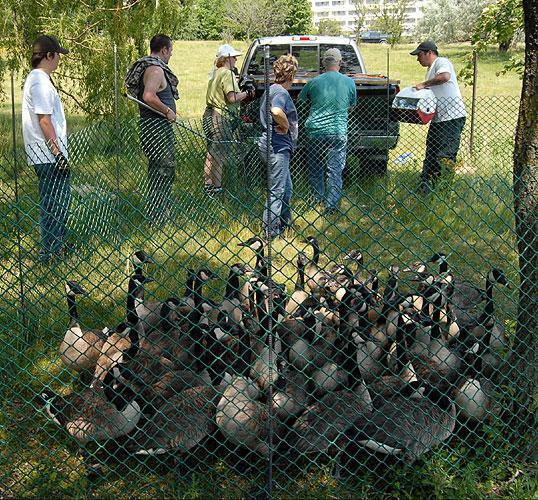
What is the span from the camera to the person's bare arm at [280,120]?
7711mm

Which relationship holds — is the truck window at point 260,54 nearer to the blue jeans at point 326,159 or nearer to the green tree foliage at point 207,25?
the blue jeans at point 326,159

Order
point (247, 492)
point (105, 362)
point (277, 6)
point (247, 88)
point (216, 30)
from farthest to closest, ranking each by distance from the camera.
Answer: point (216, 30) < point (277, 6) < point (247, 88) < point (105, 362) < point (247, 492)

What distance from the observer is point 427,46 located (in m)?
9.62

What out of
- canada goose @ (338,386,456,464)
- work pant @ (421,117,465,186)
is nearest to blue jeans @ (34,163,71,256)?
canada goose @ (338,386,456,464)

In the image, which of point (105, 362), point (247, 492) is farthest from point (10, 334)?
point (247, 492)

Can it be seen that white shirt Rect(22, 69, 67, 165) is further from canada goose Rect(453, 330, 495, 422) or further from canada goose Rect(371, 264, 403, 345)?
canada goose Rect(453, 330, 495, 422)

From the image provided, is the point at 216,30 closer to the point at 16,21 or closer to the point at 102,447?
the point at 16,21

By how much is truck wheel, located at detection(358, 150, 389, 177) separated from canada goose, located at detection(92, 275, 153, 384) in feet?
17.9

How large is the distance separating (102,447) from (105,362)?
0.93 meters

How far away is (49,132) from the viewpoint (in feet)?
21.5

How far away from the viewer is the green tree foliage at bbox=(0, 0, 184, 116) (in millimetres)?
9102

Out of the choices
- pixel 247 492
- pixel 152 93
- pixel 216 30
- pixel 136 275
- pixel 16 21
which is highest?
pixel 16 21

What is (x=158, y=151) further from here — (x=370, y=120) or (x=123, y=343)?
(x=370, y=120)

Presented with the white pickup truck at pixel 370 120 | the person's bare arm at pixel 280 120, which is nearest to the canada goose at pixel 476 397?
the person's bare arm at pixel 280 120
